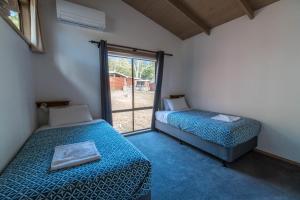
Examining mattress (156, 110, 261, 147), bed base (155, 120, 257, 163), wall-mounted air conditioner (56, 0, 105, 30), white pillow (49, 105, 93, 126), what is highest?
wall-mounted air conditioner (56, 0, 105, 30)

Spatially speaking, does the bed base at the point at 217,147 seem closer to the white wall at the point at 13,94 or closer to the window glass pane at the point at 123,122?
the window glass pane at the point at 123,122

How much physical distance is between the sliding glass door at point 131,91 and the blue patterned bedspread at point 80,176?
5.96ft

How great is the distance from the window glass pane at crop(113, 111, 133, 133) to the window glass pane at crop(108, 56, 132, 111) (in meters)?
0.17

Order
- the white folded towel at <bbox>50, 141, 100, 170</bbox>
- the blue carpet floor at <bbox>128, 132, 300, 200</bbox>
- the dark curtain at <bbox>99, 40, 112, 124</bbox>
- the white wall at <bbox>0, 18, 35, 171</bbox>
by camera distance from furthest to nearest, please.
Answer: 1. the dark curtain at <bbox>99, 40, 112, 124</bbox>
2. the blue carpet floor at <bbox>128, 132, 300, 200</bbox>
3. the white wall at <bbox>0, 18, 35, 171</bbox>
4. the white folded towel at <bbox>50, 141, 100, 170</bbox>

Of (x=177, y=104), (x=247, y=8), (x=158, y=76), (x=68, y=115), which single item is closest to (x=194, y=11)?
(x=247, y=8)

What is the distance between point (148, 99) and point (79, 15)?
2.33 metres

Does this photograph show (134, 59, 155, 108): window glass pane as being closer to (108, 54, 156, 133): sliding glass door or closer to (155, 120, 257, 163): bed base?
(108, 54, 156, 133): sliding glass door

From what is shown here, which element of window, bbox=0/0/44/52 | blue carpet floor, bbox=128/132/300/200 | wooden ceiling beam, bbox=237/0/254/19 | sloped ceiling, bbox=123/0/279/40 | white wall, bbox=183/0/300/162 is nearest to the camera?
blue carpet floor, bbox=128/132/300/200

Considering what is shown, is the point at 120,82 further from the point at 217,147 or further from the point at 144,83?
the point at 217,147

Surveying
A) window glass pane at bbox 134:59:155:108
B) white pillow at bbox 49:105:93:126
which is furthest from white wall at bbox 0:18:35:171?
window glass pane at bbox 134:59:155:108

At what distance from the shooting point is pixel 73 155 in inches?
54.1

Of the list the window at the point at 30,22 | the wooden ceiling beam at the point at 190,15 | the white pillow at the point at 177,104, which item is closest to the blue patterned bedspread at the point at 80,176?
the window at the point at 30,22

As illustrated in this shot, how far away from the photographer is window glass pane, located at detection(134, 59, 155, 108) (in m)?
3.62

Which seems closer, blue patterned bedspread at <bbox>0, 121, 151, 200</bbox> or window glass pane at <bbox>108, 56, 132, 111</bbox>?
blue patterned bedspread at <bbox>0, 121, 151, 200</bbox>
